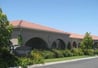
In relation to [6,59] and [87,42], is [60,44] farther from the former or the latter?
[6,59]

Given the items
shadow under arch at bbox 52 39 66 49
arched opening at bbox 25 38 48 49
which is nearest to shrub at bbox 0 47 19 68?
arched opening at bbox 25 38 48 49

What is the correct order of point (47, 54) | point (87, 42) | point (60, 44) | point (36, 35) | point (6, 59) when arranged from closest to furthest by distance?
point (6, 59) → point (47, 54) → point (36, 35) → point (60, 44) → point (87, 42)

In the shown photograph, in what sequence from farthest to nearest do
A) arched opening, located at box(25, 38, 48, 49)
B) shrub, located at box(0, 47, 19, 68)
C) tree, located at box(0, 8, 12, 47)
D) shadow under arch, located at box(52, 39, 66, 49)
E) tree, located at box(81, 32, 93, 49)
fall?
tree, located at box(81, 32, 93, 49) → shadow under arch, located at box(52, 39, 66, 49) → arched opening, located at box(25, 38, 48, 49) → tree, located at box(0, 8, 12, 47) → shrub, located at box(0, 47, 19, 68)

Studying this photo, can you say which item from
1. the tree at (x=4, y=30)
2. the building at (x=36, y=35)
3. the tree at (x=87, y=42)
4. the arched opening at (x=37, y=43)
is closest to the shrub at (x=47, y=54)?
the building at (x=36, y=35)

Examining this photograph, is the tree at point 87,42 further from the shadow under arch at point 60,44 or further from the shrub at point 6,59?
the shrub at point 6,59

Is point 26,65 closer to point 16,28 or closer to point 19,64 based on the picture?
point 19,64

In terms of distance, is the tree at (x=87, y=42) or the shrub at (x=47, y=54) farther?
the tree at (x=87, y=42)

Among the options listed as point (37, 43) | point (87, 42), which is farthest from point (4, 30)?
point (87, 42)

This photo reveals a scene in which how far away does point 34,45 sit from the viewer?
149 feet

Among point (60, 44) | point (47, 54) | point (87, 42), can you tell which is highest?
point (87, 42)

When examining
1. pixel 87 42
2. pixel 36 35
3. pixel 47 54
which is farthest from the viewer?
pixel 87 42

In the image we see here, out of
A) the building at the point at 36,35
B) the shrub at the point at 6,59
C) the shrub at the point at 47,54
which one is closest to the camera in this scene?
the shrub at the point at 6,59

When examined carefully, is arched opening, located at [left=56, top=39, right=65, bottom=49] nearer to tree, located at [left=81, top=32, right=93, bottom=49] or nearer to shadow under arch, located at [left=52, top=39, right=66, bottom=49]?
shadow under arch, located at [left=52, top=39, right=66, bottom=49]

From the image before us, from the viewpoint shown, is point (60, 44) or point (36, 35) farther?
point (60, 44)
